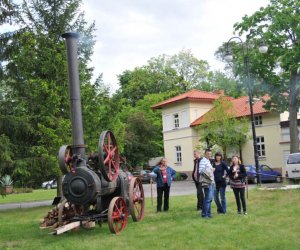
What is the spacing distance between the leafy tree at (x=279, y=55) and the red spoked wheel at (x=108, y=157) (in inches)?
749

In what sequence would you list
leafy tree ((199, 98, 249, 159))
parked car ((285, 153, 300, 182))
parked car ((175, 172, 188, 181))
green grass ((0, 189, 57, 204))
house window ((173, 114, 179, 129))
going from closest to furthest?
parked car ((285, 153, 300, 182))
green grass ((0, 189, 57, 204))
leafy tree ((199, 98, 249, 159))
parked car ((175, 172, 188, 181))
house window ((173, 114, 179, 129))

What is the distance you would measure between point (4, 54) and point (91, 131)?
4.83 metres

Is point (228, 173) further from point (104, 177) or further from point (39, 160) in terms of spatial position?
point (39, 160)

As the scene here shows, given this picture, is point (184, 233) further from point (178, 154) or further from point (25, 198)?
point (178, 154)

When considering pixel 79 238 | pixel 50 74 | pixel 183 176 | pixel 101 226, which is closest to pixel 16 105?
pixel 50 74

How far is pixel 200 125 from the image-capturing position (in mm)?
39344

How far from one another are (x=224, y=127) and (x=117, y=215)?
26.0 m

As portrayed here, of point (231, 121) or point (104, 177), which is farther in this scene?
point (231, 121)

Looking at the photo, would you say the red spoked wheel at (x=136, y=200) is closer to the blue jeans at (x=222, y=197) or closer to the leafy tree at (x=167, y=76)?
the blue jeans at (x=222, y=197)

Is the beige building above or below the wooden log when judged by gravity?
above

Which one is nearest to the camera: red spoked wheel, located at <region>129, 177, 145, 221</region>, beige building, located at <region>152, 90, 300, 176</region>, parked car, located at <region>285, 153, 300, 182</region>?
red spoked wheel, located at <region>129, 177, 145, 221</region>

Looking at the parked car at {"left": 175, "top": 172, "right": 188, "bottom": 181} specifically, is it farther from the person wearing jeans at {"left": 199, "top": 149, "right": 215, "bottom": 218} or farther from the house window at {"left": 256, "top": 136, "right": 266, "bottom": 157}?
the person wearing jeans at {"left": 199, "top": 149, "right": 215, "bottom": 218}

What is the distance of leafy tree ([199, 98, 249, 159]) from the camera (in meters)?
35.5

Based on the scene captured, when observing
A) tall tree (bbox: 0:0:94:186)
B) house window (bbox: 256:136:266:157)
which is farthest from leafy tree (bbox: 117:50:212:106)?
tall tree (bbox: 0:0:94:186)
